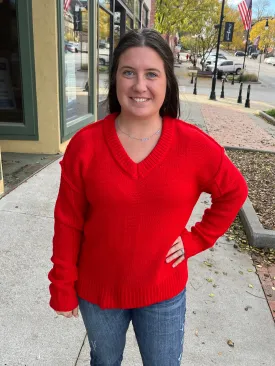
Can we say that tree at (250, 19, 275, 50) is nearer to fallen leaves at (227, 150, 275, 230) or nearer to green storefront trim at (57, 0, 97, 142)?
fallen leaves at (227, 150, 275, 230)

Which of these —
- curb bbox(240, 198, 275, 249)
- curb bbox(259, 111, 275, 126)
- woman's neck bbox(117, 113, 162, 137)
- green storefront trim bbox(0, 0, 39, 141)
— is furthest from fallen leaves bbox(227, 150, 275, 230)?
curb bbox(259, 111, 275, 126)

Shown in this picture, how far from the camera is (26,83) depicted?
5754mm

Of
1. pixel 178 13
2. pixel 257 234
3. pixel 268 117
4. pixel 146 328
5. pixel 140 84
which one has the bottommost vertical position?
pixel 268 117

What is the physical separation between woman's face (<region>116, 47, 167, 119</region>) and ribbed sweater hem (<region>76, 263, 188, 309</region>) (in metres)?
0.66

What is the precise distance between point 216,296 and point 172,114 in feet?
6.24

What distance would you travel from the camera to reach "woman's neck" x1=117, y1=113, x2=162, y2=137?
55.4 inches

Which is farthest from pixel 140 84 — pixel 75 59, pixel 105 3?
pixel 105 3

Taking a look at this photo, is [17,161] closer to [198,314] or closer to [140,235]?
[198,314]

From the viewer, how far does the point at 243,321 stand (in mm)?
2688

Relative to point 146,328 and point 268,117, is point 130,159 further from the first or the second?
point 268,117

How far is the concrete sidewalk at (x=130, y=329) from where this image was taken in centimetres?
231

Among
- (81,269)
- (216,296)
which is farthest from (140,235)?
(216,296)

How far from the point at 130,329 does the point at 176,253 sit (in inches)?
52.2

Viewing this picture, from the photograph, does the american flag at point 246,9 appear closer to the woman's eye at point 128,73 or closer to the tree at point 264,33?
the woman's eye at point 128,73
